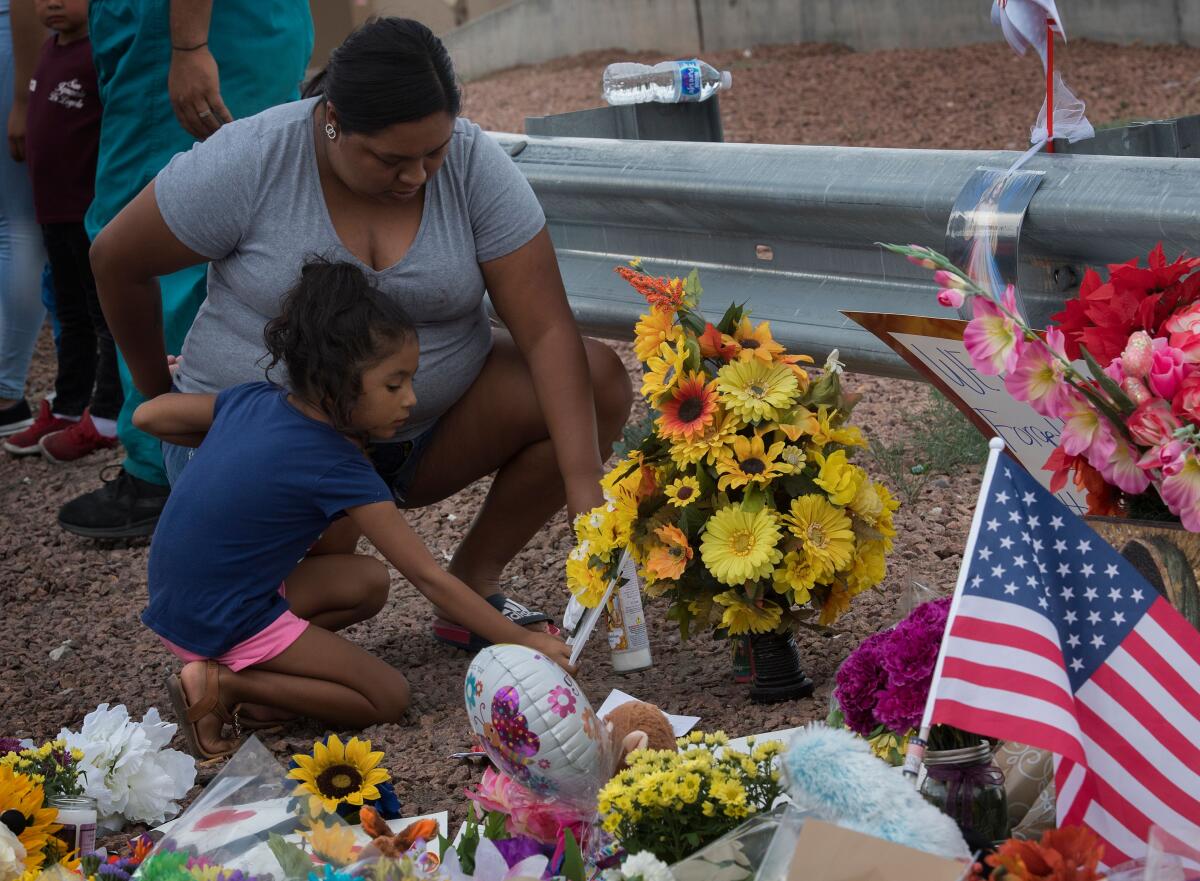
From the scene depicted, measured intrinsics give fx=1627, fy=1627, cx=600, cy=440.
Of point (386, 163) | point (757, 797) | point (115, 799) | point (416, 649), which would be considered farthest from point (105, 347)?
point (757, 797)

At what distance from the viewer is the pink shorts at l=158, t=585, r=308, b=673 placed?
315 cm

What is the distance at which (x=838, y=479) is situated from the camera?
2.83m

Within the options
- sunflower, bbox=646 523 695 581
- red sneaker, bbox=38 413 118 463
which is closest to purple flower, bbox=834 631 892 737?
sunflower, bbox=646 523 695 581

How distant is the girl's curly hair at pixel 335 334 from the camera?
3.00 metres

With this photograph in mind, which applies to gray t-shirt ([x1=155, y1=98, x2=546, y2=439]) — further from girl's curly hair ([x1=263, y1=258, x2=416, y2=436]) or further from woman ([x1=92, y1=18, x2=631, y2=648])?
girl's curly hair ([x1=263, y1=258, x2=416, y2=436])

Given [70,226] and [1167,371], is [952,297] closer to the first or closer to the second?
[1167,371]

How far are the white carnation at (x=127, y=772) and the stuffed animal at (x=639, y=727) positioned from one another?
2.56 feet

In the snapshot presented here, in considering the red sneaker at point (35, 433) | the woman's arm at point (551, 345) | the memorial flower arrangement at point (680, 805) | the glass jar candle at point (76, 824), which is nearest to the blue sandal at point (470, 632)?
the woman's arm at point (551, 345)

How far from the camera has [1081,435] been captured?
7.48 ft

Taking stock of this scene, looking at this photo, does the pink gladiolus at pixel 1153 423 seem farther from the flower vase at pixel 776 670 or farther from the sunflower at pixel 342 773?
the sunflower at pixel 342 773

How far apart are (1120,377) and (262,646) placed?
5.65 feet

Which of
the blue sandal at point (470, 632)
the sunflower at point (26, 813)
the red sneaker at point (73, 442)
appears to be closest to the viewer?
the sunflower at point (26, 813)

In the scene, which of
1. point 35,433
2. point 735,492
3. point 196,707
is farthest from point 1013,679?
point 35,433

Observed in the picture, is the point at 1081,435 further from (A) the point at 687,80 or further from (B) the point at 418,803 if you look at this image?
(A) the point at 687,80
